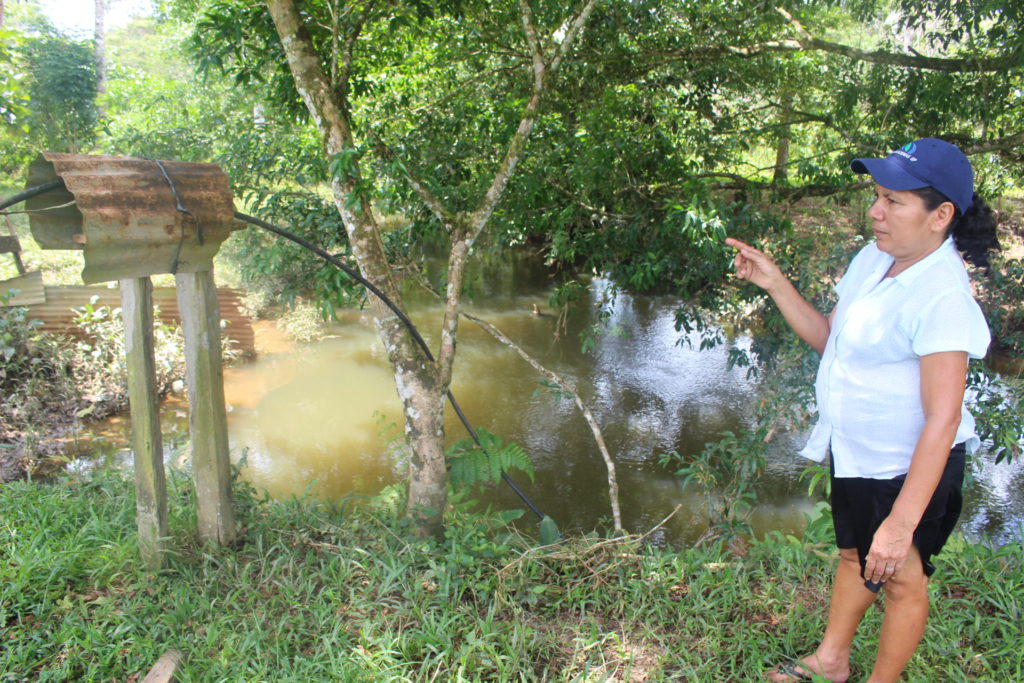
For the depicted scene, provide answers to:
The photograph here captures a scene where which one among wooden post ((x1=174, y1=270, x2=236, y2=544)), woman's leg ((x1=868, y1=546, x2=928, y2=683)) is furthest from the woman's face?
wooden post ((x1=174, y1=270, x2=236, y2=544))

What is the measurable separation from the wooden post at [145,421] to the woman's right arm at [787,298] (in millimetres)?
2000

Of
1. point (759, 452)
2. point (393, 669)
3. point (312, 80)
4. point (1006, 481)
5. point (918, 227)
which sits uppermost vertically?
point (312, 80)

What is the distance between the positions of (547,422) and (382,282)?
366 cm

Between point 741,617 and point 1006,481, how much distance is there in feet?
13.9

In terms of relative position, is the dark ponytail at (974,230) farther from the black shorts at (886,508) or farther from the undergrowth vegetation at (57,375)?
the undergrowth vegetation at (57,375)

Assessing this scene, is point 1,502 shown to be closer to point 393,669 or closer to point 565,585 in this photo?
point 393,669

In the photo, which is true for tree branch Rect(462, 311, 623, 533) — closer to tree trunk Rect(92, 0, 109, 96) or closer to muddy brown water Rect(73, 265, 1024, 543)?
muddy brown water Rect(73, 265, 1024, 543)

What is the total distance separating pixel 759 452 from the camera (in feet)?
12.1

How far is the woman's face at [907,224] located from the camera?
1672 mm

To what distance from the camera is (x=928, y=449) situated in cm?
159

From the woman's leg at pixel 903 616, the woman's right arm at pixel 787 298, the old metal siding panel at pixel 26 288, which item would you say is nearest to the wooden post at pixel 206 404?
the woman's right arm at pixel 787 298

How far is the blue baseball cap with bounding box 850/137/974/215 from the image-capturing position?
1.63 metres

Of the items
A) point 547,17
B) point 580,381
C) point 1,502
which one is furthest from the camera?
point 580,381

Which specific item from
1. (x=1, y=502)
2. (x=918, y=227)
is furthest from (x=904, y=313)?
(x=1, y=502)
